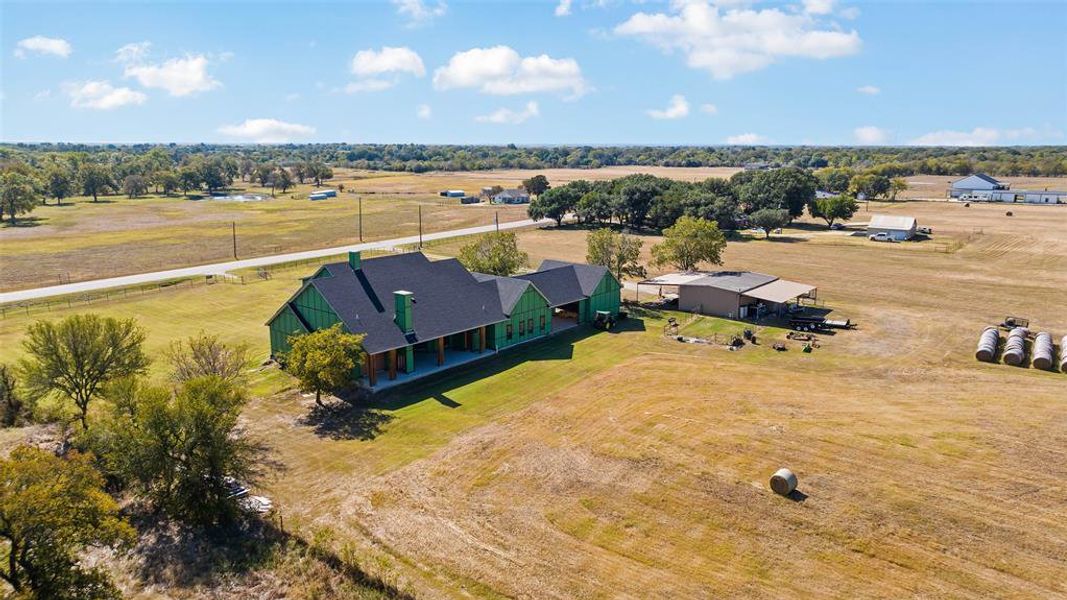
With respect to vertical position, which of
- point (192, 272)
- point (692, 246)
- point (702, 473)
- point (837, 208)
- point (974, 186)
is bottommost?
point (702, 473)

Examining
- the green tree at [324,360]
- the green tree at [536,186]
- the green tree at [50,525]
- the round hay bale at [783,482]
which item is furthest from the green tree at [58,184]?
the round hay bale at [783,482]

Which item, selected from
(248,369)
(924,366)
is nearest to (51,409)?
(248,369)

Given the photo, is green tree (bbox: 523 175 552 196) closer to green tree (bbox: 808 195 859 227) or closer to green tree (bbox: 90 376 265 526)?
green tree (bbox: 808 195 859 227)

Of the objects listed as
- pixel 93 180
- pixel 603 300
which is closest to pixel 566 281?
pixel 603 300

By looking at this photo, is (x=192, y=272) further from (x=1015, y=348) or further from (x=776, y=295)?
(x=1015, y=348)

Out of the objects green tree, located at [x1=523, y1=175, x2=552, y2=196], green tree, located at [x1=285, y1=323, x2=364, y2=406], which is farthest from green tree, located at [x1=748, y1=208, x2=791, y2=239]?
green tree, located at [x1=285, y1=323, x2=364, y2=406]
